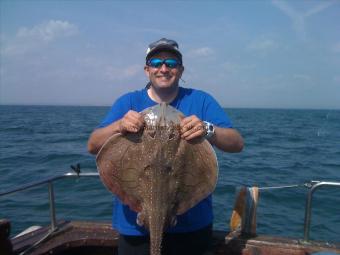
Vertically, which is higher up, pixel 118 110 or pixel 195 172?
pixel 118 110

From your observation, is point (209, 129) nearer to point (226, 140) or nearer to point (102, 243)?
point (226, 140)

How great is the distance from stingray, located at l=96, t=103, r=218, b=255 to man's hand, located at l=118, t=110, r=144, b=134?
0.07 metres

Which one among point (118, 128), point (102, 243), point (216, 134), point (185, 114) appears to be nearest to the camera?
point (118, 128)

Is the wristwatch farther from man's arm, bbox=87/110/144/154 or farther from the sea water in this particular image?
the sea water

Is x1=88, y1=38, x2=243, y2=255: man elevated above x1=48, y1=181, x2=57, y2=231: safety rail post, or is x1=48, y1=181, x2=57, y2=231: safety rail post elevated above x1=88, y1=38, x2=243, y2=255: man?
x1=88, y1=38, x2=243, y2=255: man

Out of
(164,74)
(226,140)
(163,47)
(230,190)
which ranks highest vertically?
(163,47)

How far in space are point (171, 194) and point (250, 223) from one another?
223 centimetres

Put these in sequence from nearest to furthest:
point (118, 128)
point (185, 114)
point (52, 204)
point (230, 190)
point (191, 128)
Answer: point (191, 128), point (118, 128), point (185, 114), point (52, 204), point (230, 190)

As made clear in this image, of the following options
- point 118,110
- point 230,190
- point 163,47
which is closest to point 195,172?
point 118,110

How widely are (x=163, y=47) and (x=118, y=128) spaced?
965mm

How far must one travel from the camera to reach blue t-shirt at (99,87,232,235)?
348 centimetres

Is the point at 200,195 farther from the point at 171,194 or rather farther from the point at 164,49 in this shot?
the point at 164,49

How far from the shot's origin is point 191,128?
119 inches

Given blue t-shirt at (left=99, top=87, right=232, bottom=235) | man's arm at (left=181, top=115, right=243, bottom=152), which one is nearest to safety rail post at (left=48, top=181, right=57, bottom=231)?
blue t-shirt at (left=99, top=87, right=232, bottom=235)
